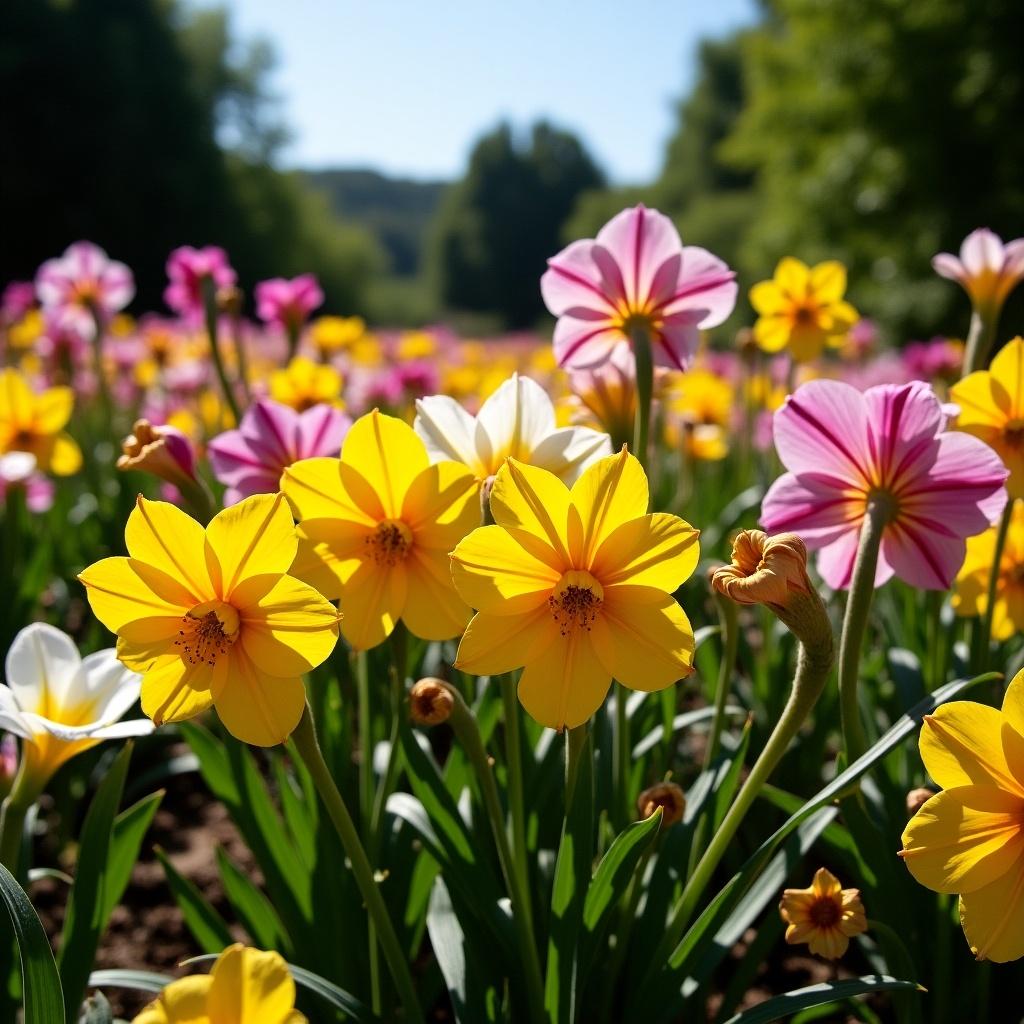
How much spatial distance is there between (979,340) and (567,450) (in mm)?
934

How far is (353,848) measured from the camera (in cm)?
97

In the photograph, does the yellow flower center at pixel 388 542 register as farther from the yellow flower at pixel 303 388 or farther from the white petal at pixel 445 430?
the yellow flower at pixel 303 388

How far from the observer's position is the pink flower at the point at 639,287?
134cm

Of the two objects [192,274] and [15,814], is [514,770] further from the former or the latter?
[192,274]

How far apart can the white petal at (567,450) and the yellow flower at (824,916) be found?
1.79 ft

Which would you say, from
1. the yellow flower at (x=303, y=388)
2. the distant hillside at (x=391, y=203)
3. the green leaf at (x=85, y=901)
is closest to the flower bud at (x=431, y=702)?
the green leaf at (x=85, y=901)

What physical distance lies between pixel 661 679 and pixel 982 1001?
2.76 ft

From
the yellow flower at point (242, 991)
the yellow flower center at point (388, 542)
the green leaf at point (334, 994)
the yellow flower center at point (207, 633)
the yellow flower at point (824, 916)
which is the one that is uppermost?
the yellow flower center at point (388, 542)

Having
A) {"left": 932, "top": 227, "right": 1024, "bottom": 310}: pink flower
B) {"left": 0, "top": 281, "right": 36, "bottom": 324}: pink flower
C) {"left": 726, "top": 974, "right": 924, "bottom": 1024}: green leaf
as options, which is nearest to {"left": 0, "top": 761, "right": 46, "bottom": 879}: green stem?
{"left": 726, "top": 974, "right": 924, "bottom": 1024}: green leaf

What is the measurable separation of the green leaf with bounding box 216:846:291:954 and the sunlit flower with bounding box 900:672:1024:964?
3.16 ft

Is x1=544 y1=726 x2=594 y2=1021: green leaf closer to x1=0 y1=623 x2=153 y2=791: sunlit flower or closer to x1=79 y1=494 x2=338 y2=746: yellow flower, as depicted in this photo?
x1=79 y1=494 x2=338 y2=746: yellow flower

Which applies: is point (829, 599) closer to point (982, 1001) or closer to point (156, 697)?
point (982, 1001)

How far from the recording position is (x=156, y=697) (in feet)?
2.95

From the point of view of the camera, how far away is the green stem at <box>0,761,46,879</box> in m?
1.08
